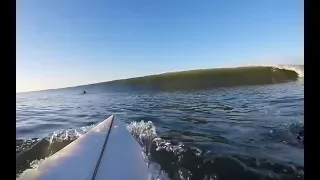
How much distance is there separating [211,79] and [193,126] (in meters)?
0.69

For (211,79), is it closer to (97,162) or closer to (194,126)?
(194,126)

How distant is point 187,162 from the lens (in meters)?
1.82

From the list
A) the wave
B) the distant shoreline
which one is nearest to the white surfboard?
the wave

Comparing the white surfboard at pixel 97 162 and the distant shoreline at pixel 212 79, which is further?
the distant shoreline at pixel 212 79

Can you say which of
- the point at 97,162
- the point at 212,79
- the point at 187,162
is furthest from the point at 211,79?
the point at 97,162

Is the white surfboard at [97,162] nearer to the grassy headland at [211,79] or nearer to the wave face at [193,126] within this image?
the wave face at [193,126]

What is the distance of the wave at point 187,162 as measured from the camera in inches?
65.0

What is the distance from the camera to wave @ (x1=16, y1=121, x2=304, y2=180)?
5.42 feet

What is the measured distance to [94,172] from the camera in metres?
1.21

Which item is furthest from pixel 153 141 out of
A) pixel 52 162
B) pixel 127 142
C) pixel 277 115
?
pixel 277 115

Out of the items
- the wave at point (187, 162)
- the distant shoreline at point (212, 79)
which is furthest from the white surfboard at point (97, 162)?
the distant shoreline at point (212, 79)

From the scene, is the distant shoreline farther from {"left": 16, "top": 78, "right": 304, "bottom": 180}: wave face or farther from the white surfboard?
the white surfboard
